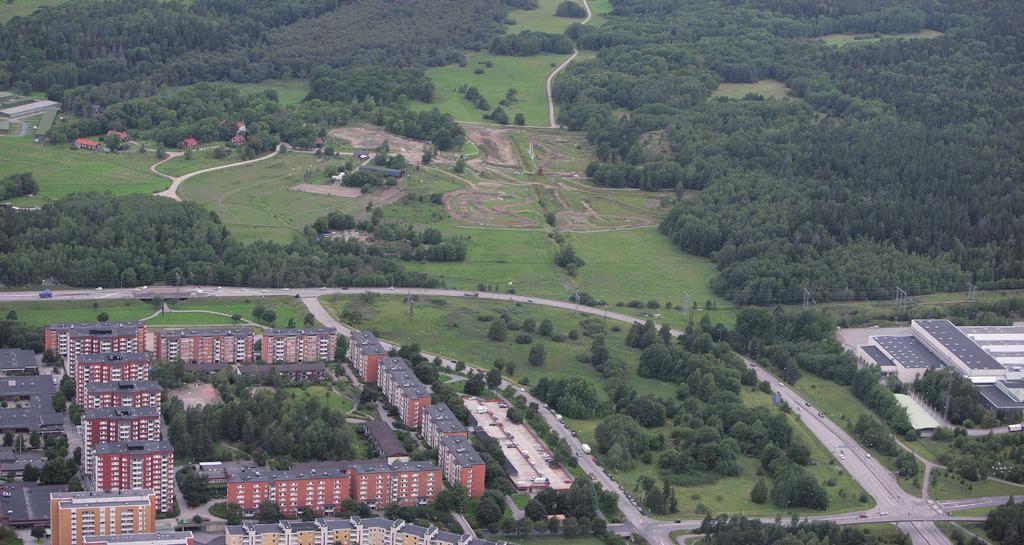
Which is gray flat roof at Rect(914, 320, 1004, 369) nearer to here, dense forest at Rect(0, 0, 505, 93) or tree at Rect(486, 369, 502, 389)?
tree at Rect(486, 369, 502, 389)

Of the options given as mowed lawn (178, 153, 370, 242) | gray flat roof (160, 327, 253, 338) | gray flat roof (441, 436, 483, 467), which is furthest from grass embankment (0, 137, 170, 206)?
gray flat roof (441, 436, 483, 467)

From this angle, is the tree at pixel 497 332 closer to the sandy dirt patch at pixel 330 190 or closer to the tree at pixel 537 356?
the tree at pixel 537 356

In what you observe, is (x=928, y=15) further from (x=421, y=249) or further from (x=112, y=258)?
(x=112, y=258)

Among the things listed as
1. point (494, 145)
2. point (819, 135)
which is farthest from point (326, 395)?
point (819, 135)

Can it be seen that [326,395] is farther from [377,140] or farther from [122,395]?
A: [377,140]

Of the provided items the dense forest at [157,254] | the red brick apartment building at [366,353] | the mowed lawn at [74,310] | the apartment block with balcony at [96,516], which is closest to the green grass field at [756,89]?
the dense forest at [157,254]

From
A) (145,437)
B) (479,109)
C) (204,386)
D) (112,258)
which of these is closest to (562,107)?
(479,109)
